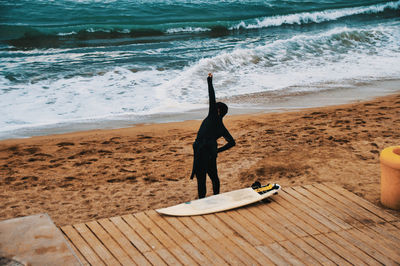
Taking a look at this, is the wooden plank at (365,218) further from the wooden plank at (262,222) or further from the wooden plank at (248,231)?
the wooden plank at (248,231)

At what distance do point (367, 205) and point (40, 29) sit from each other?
22144 mm

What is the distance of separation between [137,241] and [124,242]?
136 mm

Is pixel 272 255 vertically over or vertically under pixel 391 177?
under

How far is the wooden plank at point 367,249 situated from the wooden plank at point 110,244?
2344 millimetres

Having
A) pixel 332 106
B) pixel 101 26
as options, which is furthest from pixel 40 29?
pixel 332 106

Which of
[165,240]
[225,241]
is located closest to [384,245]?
[225,241]

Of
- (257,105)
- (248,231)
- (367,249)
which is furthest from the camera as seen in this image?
(257,105)

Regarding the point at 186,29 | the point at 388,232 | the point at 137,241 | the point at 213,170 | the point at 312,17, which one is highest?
the point at 312,17

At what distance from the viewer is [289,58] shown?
18609 mm

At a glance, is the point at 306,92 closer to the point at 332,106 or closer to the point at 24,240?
the point at 332,106

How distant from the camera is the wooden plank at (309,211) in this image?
547 centimetres

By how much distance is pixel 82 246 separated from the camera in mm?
4938

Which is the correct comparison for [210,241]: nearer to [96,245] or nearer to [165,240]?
[165,240]

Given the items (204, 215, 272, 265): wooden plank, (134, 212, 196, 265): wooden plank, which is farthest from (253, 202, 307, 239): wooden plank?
(134, 212, 196, 265): wooden plank
